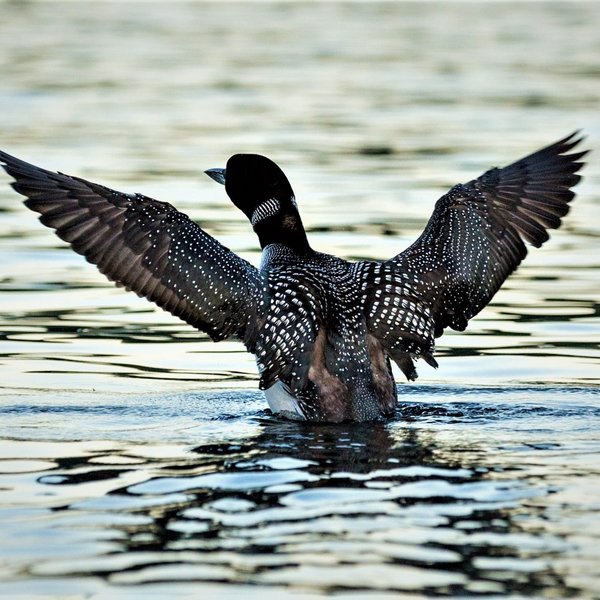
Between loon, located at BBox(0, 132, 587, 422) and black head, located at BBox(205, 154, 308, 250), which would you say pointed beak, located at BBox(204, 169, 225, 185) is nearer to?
black head, located at BBox(205, 154, 308, 250)

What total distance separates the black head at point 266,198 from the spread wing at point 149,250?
0.75 metres

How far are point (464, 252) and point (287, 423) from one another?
1492 millimetres

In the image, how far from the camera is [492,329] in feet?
34.3

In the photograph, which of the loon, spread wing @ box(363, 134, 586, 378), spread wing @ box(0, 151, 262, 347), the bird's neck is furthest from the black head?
spread wing @ box(0, 151, 262, 347)

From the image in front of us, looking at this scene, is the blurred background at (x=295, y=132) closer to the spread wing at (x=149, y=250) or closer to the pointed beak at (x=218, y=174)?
the spread wing at (x=149, y=250)

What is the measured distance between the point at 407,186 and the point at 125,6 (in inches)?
1008

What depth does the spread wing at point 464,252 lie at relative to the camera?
8117mm

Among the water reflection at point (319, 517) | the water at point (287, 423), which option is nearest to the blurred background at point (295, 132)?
the water at point (287, 423)

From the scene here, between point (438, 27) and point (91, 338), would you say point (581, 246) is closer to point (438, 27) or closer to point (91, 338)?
point (91, 338)

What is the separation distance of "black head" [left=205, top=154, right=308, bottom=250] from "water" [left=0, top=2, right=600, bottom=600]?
91 cm

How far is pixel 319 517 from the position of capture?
5.85 meters

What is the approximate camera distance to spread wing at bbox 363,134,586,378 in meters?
8.12

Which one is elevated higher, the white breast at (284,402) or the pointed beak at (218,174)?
the pointed beak at (218,174)

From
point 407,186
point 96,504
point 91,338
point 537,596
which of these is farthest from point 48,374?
point 407,186
